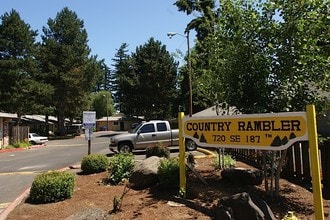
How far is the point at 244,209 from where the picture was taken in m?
5.82

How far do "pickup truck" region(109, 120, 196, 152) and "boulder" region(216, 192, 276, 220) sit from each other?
15109mm

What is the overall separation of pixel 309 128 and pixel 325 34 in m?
2.89

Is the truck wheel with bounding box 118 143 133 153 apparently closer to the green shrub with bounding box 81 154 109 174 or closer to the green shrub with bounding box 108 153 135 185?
the green shrub with bounding box 81 154 109 174

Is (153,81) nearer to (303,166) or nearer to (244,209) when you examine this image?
(303,166)

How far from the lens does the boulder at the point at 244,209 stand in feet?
18.9

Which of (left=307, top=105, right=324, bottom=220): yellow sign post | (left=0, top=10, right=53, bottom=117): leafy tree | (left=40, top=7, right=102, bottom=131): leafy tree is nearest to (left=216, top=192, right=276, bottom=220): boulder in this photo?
(left=307, top=105, right=324, bottom=220): yellow sign post

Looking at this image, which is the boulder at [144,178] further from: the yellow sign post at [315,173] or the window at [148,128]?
the window at [148,128]

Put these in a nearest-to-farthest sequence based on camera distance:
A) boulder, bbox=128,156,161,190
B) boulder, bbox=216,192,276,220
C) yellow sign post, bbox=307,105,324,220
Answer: yellow sign post, bbox=307,105,324,220 → boulder, bbox=216,192,276,220 → boulder, bbox=128,156,161,190

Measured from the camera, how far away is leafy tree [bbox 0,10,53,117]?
45.6m

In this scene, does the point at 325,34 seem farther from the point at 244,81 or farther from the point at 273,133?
the point at 273,133

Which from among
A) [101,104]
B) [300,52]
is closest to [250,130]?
[300,52]

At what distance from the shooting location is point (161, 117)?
6794 centimetres

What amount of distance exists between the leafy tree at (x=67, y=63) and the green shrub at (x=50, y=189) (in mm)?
46392

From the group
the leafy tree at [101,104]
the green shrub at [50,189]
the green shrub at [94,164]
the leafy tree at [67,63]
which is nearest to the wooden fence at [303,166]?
the green shrub at [94,164]
